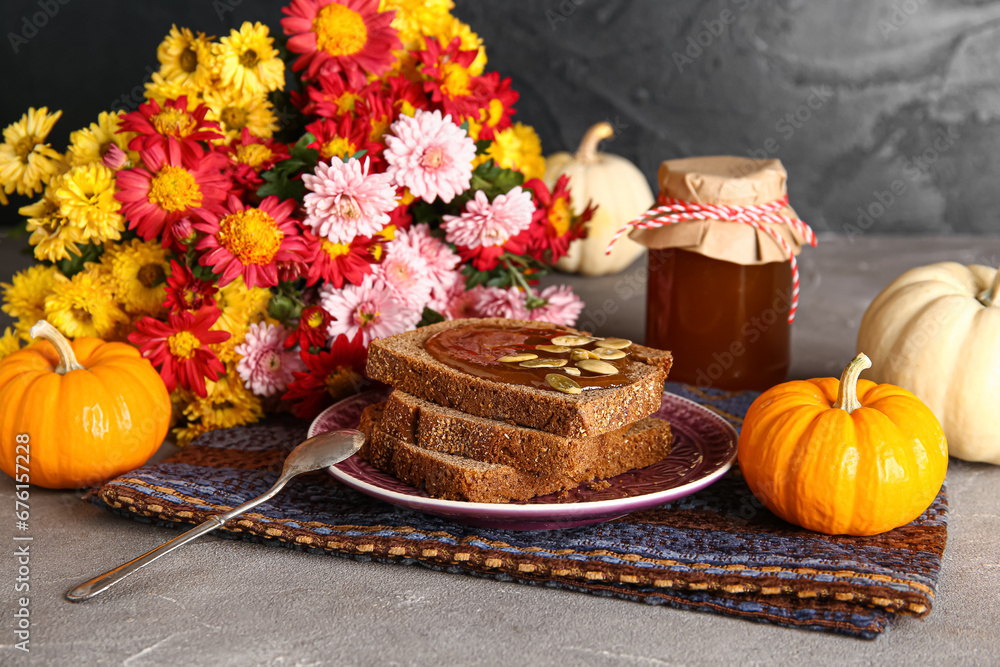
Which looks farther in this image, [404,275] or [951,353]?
[404,275]

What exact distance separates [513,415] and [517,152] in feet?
2.19

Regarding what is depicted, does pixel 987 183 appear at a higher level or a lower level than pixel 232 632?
higher

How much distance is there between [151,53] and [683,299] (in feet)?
5.74

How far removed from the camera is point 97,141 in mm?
1378

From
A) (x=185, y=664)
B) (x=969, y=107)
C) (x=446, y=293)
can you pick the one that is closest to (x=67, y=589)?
(x=185, y=664)

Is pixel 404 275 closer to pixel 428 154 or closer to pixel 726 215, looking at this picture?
pixel 428 154

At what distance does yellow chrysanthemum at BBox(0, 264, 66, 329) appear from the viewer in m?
1.45

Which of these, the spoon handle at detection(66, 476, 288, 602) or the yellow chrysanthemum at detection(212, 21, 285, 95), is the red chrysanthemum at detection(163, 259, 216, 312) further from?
the spoon handle at detection(66, 476, 288, 602)

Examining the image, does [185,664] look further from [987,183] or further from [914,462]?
[987,183]

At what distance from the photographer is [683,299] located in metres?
1.59

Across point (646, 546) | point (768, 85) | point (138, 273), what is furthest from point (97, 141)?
point (768, 85)

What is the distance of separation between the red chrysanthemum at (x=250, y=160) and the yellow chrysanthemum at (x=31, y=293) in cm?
34

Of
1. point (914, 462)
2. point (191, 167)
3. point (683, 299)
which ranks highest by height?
point (191, 167)

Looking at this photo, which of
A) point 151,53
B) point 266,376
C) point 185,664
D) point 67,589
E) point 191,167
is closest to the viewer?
point 185,664
